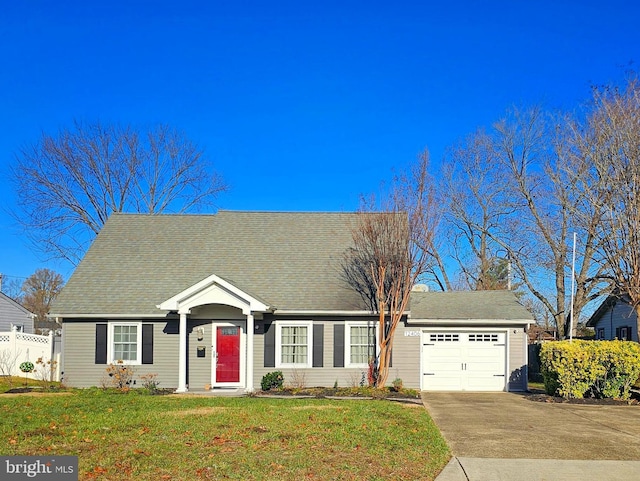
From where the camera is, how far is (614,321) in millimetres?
30359

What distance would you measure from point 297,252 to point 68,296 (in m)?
7.71

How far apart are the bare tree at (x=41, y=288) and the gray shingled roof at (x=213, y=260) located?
136 feet

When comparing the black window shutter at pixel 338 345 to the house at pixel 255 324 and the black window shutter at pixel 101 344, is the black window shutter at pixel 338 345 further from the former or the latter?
the black window shutter at pixel 101 344

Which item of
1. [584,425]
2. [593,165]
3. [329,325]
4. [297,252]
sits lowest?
[584,425]

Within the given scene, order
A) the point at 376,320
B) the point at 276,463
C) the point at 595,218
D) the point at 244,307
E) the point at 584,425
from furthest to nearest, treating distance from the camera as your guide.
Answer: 1. the point at 595,218
2. the point at 376,320
3. the point at 244,307
4. the point at 584,425
5. the point at 276,463

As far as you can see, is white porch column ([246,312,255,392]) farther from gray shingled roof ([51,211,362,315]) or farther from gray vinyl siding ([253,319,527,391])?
gray shingled roof ([51,211,362,315])

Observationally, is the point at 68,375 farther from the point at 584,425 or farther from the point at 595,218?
the point at 595,218

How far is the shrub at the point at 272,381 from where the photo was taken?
64.7 ft

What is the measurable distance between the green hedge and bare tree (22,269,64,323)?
53611mm

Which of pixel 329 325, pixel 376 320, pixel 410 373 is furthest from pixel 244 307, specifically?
pixel 410 373

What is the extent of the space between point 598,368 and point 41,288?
56362 mm

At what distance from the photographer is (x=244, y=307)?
64.6 feet

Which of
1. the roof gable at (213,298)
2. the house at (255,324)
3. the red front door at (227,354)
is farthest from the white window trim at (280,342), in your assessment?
the roof gable at (213,298)

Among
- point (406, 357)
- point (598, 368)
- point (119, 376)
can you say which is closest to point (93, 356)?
point (119, 376)
